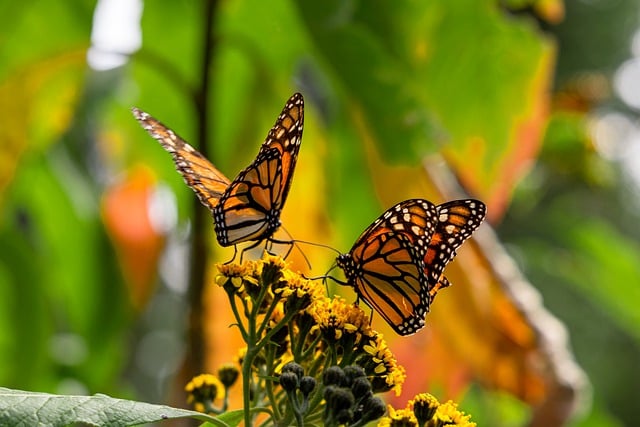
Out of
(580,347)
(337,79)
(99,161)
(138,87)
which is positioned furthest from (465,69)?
(580,347)

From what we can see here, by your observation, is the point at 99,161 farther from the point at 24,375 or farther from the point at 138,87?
the point at 24,375

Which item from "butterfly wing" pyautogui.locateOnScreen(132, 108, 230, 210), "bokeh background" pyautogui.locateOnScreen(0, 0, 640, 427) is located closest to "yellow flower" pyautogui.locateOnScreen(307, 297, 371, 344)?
"butterfly wing" pyautogui.locateOnScreen(132, 108, 230, 210)

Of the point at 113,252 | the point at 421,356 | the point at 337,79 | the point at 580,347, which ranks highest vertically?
the point at 580,347

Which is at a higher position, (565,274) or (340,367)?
(565,274)

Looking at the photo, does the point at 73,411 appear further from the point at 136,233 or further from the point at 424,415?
the point at 136,233

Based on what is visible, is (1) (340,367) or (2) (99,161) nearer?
(1) (340,367)

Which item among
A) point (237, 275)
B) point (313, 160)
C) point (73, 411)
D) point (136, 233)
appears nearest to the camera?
point (73, 411)

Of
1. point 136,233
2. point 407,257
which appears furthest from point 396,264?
point 136,233

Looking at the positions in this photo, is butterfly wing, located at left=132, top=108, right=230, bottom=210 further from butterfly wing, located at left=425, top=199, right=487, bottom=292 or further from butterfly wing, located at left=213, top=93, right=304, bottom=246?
butterfly wing, located at left=425, top=199, right=487, bottom=292
